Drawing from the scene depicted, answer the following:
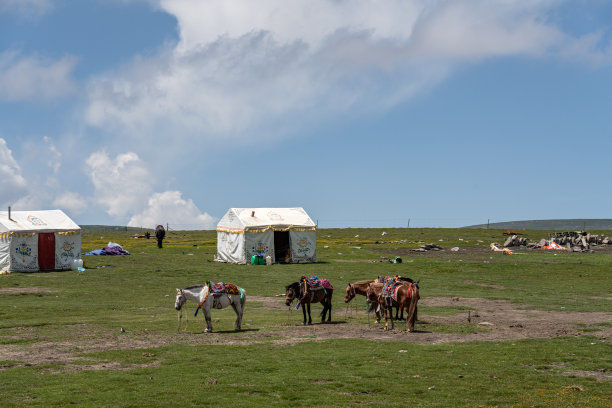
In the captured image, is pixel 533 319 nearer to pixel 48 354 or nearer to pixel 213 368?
pixel 213 368

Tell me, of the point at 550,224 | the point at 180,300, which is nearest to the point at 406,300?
the point at 180,300

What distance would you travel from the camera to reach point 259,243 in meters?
57.7

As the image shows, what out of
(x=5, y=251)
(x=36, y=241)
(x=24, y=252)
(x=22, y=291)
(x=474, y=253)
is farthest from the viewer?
(x=474, y=253)

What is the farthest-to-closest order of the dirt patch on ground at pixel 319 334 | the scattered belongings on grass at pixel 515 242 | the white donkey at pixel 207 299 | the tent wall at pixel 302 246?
the scattered belongings on grass at pixel 515 242
the tent wall at pixel 302 246
the white donkey at pixel 207 299
the dirt patch on ground at pixel 319 334

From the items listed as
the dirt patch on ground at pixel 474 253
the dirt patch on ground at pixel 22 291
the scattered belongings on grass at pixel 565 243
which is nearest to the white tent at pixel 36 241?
the dirt patch on ground at pixel 22 291

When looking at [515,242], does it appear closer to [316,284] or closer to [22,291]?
[22,291]

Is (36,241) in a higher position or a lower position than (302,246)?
higher

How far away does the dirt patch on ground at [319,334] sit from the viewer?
63.4 feet

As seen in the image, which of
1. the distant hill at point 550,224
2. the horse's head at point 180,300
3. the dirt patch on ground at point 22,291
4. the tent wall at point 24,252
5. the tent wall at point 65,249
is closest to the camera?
the horse's head at point 180,300

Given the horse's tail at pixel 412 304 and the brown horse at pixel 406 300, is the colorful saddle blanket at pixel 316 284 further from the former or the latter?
the horse's tail at pixel 412 304

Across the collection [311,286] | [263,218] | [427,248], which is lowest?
[311,286]

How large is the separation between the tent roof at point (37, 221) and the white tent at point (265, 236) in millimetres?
13545

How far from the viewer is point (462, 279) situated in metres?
45.9

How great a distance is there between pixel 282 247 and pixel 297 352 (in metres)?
42.0
